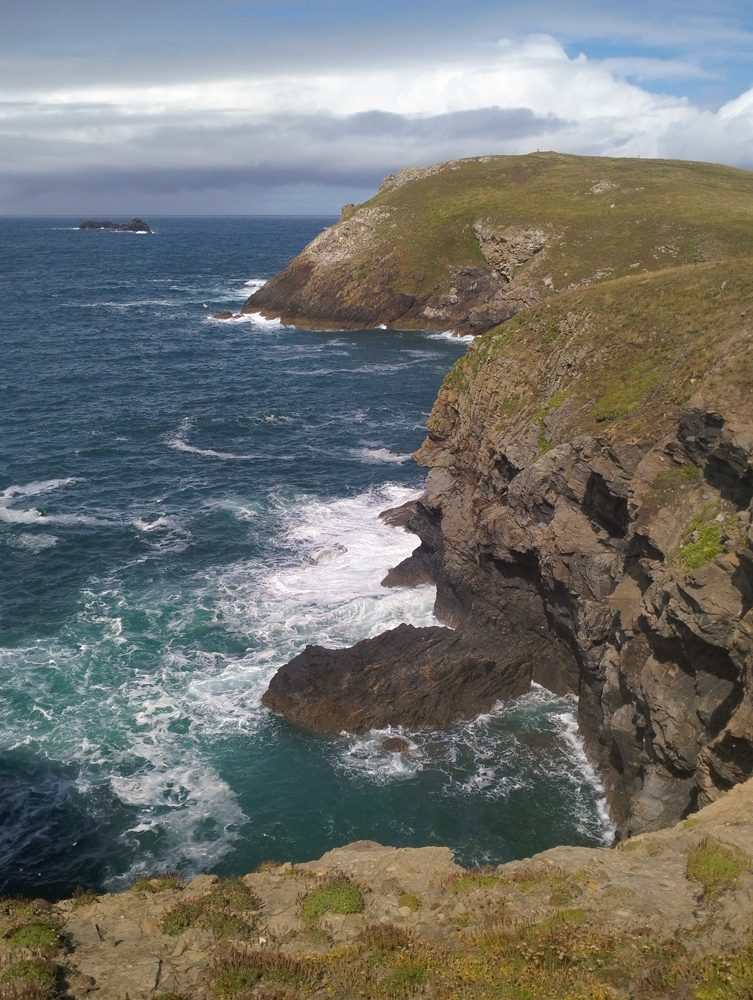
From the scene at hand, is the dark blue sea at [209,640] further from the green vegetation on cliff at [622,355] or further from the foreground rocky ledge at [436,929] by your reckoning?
the green vegetation on cliff at [622,355]

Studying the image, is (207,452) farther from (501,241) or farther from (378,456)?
(501,241)

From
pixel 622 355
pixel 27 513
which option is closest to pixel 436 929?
pixel 622 355

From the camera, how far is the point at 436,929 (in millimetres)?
16484

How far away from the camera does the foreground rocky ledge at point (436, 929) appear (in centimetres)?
1438

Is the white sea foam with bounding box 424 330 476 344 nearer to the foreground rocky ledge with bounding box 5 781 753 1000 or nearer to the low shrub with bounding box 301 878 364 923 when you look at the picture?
the foreground rocky ledge with bounding box 5 781 753 1000

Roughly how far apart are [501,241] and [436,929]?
118818mm

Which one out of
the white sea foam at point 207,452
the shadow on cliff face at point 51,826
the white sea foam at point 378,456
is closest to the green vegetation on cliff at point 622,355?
the white sea foam at point 378,456

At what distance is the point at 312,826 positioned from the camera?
28.8 meters

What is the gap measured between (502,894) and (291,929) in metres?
4.81

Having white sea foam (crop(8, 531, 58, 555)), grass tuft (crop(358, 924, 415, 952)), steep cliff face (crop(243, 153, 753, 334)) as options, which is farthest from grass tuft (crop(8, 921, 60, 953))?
steep cliff face (crop(243, 153, 753, 334))

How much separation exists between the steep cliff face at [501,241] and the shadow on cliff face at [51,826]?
274 ft

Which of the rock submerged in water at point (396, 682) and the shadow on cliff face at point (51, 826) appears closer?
the shadow on cliff face at point (51, 826)

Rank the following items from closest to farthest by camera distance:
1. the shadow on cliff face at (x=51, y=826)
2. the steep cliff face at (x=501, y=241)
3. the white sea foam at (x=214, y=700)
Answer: the shadow on cliff face at (x=51, y=826)
the white sea foam at (x=214, y=700)
the steep cliff face at (x=501, y=241)

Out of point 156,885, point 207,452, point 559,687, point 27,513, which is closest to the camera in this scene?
point 156,885
